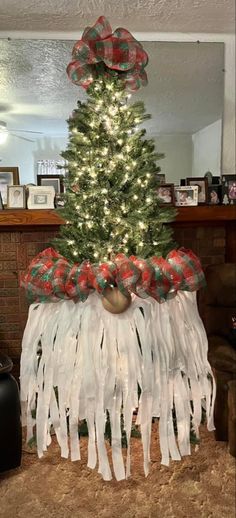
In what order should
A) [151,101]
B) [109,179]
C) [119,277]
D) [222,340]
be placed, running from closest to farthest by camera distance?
1. [119,277]
2. [109,179]
3. [222,340]
4. [151,101]

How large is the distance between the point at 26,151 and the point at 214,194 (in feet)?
3.88

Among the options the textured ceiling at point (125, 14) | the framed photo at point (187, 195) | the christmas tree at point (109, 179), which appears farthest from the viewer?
the framed photo at point (187, 195)

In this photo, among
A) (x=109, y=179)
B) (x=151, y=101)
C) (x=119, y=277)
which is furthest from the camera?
(x=151, y=101)

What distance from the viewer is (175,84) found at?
96.7 inches

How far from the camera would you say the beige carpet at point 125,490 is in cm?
164

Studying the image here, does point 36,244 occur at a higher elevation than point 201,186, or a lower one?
lower

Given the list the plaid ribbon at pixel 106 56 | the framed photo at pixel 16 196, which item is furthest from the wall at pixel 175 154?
the framed photo at pixel 16 196

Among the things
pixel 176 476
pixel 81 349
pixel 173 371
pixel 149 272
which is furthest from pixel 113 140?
pixel 176 476

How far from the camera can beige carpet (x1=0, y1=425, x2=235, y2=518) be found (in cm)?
164

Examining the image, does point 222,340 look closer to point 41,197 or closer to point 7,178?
point 41,197

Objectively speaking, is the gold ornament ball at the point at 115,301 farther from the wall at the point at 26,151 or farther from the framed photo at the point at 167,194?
the wall at the point at 26,151

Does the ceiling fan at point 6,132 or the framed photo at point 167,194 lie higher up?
the ceiling fan at point 6,132

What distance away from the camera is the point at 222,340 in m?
2.18

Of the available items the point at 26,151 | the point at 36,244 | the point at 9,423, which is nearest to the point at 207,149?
the point at 26,151
